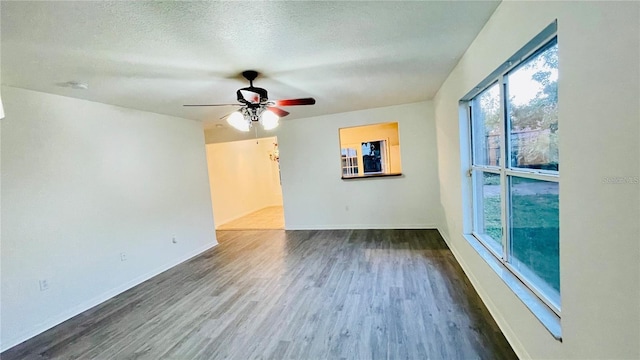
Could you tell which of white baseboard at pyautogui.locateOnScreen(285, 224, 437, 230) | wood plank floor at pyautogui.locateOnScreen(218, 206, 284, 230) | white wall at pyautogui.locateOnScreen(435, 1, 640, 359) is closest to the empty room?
white wall at pyautogui.locateOnScreen(435, 1, 640, 359)

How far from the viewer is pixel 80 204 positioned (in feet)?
10.1

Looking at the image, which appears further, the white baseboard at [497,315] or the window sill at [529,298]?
the white baseboard at [497,315]

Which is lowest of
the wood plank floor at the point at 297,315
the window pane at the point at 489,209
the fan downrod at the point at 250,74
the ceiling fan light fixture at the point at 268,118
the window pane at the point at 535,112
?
the wood plank floor at the point at 297,315

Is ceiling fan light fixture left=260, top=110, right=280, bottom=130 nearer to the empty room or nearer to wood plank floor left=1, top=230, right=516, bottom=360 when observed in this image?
the empty room

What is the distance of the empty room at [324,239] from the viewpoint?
113 centimetres

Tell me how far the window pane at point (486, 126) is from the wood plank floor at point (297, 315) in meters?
1.33

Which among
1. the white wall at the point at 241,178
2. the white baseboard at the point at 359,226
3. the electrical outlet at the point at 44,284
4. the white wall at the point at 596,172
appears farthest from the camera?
the white wall at the point at 241,178

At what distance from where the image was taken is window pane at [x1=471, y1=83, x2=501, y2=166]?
2.30m

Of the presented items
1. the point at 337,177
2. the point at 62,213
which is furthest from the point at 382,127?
the point at 62,213

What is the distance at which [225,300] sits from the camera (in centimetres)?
292

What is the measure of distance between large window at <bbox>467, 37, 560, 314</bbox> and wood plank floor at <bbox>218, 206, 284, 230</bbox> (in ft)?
15.0

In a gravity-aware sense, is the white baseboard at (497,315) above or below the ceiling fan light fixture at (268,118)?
below

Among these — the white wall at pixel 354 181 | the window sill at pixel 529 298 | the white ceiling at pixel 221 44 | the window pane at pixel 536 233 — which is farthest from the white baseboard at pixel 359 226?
the window pane at pixel 536 233

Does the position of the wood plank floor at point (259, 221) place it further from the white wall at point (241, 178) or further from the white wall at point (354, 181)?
the white wall at point (354, 181)
